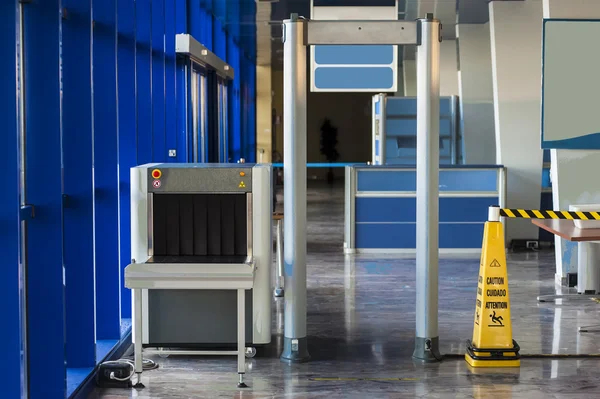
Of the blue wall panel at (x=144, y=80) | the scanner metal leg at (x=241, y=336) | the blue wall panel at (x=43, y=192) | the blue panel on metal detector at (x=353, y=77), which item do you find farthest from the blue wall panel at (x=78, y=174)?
the blue panel on metal detector at (x=353, y=77)

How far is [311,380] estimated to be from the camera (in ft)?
17.2

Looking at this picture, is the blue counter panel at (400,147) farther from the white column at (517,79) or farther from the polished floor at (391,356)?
the polished floor at (391,356)

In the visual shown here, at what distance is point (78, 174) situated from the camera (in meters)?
4.92

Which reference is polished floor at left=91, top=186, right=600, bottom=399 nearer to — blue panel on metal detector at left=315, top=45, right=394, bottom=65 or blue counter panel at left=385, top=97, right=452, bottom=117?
blue panel on metal detector at left=315, top=45, right=394, bottom=65

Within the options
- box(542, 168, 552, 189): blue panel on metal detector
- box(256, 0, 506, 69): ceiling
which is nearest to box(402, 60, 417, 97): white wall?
box(256, 0, 506, 69): ceiling

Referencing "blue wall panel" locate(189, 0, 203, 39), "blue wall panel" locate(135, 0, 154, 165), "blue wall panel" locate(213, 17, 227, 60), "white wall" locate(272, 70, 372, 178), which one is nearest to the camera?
"blue wall panel" locate(135, 0, 154, 165)

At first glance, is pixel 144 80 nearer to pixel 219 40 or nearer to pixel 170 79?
pixel 170 79

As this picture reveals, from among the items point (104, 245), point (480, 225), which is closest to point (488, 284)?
point (104, 245)

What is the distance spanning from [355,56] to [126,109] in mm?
5035

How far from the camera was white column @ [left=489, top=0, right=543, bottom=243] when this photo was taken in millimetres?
11008

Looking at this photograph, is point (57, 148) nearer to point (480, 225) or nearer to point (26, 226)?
point (26, 226)

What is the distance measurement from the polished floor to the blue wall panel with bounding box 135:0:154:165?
5.49 ft

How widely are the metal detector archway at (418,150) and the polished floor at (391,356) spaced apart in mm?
253

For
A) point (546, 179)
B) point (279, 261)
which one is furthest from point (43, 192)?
point (546, 179)
